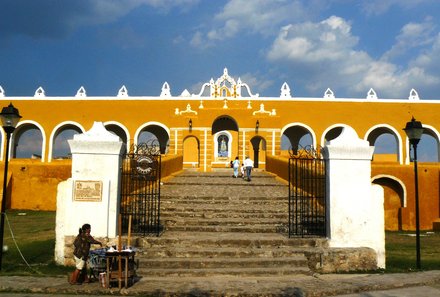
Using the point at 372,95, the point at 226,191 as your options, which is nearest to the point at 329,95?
the point at 372,95

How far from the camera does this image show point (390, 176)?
15.3 meters

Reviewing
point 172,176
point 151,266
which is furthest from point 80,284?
point 172,176

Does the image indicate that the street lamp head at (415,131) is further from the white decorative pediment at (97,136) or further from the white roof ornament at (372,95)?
the white roof ornament at (372,95)

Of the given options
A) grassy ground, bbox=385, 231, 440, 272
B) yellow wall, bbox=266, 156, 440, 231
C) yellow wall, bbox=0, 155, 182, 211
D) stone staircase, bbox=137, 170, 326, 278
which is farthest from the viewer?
yellow wall, bbox=0, 155, 182, 211

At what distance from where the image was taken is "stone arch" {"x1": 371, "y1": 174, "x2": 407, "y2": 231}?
48.9 feet

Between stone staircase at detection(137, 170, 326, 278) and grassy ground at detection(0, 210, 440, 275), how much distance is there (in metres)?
1.41

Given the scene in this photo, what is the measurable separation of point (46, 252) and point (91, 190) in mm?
1513

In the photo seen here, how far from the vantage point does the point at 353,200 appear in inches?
277

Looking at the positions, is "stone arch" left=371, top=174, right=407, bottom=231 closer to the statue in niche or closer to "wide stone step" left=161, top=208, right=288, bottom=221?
"wide stone step" left=161, top=208, right=288, bottom=221

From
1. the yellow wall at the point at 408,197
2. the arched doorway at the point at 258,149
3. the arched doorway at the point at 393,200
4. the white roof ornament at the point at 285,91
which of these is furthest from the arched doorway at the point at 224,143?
the arched doorway at the point at 393,200

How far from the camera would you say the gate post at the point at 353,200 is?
22.8ft

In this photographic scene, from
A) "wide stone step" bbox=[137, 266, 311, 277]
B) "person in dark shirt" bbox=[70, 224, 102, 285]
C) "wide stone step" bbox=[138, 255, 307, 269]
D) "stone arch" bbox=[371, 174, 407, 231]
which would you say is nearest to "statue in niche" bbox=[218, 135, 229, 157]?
Answer: "stone arch" bbox=[371, 174, 407, 231]

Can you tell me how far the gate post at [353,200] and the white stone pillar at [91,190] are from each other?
343 cm

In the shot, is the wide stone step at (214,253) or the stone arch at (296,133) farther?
the stone arch at (296,133)
